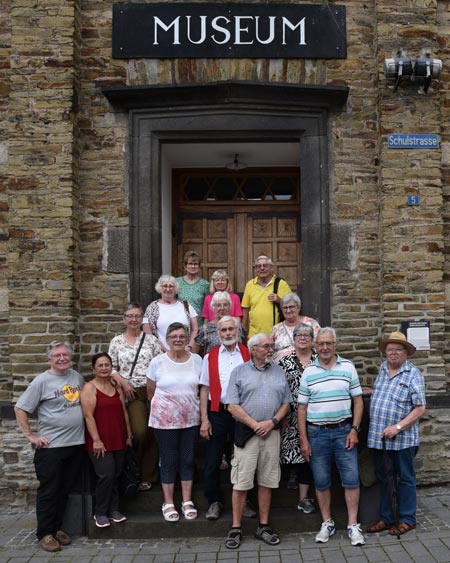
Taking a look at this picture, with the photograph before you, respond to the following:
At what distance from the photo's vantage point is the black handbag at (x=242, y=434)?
4359 mm

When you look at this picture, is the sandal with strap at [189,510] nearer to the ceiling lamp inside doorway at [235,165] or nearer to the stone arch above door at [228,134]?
the stone arch above door at [228,134]

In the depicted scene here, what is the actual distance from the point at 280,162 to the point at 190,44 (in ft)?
6.01

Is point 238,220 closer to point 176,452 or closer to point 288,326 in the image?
point 288,326

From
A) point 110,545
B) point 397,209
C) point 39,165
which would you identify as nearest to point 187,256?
point 39,165

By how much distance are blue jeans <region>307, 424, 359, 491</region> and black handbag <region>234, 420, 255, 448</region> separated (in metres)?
0.49

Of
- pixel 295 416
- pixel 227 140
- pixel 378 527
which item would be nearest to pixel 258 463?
pixel 295 416

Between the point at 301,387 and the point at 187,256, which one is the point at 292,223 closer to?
the point at 187,256

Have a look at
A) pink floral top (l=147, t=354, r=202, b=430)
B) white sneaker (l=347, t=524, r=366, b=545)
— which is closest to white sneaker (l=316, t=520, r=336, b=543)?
white sneaker (l=347, t=524, r=366, b=545)

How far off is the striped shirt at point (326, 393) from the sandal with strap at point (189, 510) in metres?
1.17

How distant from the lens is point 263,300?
5609 mm

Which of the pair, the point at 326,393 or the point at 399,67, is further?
the point at 399,67

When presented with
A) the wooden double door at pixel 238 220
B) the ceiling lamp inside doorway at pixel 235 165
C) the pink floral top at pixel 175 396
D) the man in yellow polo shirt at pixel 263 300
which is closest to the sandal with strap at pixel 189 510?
the pink floral top at pixel 175 396

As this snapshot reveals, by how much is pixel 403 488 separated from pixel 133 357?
244 centimetres

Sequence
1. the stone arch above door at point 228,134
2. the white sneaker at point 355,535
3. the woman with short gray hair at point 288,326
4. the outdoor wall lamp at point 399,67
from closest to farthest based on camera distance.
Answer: the white sneaker at point 355,535 < the woman with short gray hair at point 288,326 < the outdoor wall lamp at point 399,67 < the stone arch above door at point 228,134
